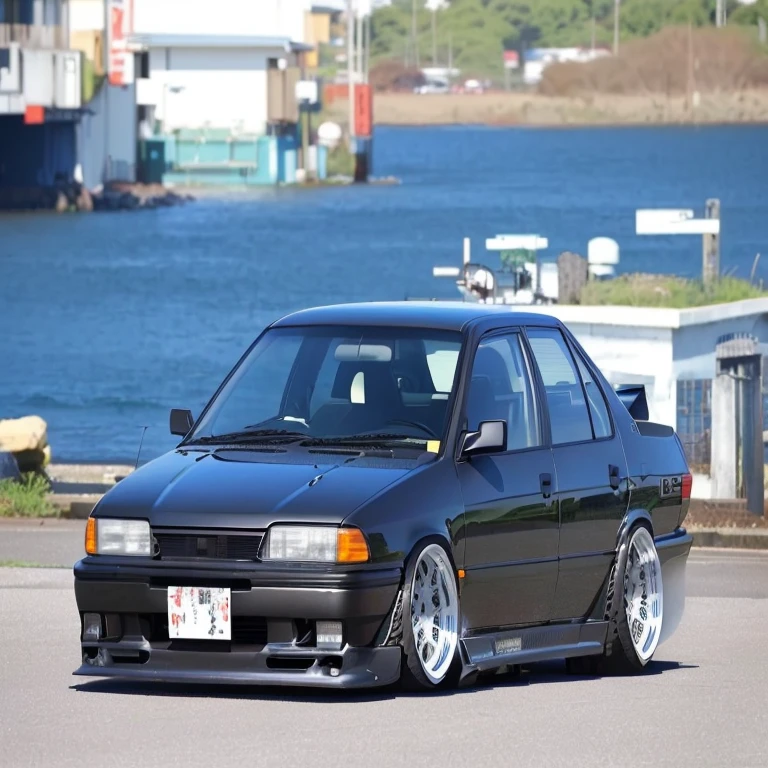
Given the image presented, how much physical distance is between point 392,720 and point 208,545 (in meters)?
0.94

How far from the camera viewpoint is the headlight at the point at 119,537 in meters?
8.52

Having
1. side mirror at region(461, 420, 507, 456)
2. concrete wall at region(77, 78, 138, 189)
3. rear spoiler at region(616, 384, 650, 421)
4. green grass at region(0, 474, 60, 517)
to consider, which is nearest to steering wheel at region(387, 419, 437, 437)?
side mirror at region(461, 420, 507, 456)

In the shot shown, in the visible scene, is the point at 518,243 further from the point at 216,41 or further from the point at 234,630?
the point at 216,41

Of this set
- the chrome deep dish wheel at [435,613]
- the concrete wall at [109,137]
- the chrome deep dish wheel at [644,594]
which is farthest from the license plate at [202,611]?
the concrete wall at [109,137]

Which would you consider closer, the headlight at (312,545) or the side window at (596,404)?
the headlight at (312,545)

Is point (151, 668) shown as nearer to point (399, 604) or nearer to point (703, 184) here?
point (399, 604)

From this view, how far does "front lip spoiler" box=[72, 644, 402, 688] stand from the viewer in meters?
8.37

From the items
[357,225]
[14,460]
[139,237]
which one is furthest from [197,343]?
[357,225]

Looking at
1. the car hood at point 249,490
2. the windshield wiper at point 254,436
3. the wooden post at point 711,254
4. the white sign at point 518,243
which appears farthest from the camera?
the white sign at point 518,243

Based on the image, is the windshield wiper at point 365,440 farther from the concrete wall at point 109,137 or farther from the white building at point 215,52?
the white building at point 215,52

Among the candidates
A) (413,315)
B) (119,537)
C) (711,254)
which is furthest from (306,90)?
(119,537)

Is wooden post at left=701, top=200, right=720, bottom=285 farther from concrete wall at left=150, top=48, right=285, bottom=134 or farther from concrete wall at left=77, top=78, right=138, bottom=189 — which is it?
concrete wall at left=150, top=48, right=285, bottom=134

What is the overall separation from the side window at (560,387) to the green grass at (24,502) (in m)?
8.63

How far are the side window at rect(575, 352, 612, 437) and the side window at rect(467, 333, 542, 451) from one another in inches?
18.2
